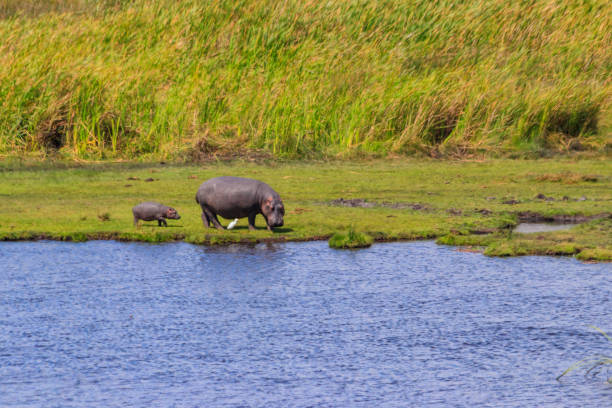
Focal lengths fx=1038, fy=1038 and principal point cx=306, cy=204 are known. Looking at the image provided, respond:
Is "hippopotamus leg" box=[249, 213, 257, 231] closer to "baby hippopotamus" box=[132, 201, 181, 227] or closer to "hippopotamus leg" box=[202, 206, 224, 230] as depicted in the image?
"hippopotamus leg" box=[202, 206, 224, 230]

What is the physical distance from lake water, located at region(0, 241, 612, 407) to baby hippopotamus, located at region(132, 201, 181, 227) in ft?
2.08

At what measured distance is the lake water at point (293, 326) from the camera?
557 cm

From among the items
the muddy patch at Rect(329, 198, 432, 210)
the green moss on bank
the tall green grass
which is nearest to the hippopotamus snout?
the green moss on bank

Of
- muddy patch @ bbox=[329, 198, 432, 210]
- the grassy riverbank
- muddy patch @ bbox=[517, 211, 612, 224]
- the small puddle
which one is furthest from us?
muddy patch @ bbox=[329, 198, 432, 210]

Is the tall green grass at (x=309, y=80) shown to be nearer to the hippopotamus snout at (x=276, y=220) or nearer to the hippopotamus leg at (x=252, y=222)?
the hippopotamus leg at (x=252, y=222)

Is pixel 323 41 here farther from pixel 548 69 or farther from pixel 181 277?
pixel 181 277

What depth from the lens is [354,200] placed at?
40.9ft

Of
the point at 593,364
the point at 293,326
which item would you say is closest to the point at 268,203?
the point at 293,326

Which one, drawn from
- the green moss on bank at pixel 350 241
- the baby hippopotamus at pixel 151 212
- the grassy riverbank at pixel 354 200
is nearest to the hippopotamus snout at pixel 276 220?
the grassy riverbank at pixel 354 200

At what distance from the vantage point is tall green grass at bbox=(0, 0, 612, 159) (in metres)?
16.4

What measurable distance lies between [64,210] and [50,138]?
5093 mm

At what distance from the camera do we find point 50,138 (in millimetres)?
16391

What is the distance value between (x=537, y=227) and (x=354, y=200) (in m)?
2.54

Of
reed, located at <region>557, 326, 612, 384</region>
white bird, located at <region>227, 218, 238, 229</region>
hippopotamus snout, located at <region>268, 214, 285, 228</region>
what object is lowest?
white bird, located at <region>227, 218, 238, 229</region>
